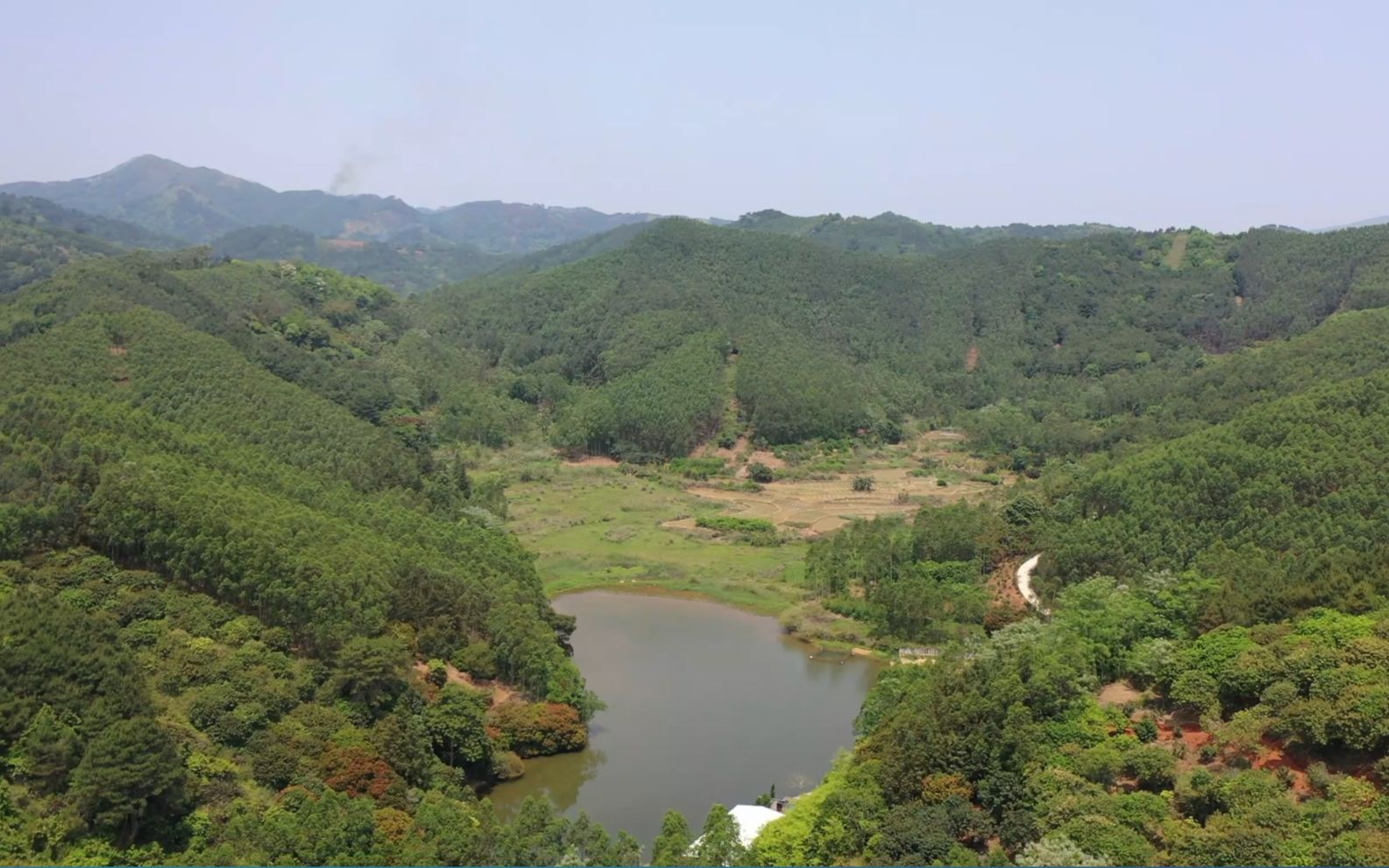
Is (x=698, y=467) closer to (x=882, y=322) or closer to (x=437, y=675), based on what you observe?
(x=882, y=322)

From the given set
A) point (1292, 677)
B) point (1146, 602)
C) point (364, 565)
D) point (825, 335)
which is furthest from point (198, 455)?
point (825, 335)

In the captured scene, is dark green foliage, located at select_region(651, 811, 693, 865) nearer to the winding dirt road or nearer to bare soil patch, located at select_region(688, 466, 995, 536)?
the winding dirt road

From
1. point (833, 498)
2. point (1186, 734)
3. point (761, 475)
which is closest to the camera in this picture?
point (1186, 734)

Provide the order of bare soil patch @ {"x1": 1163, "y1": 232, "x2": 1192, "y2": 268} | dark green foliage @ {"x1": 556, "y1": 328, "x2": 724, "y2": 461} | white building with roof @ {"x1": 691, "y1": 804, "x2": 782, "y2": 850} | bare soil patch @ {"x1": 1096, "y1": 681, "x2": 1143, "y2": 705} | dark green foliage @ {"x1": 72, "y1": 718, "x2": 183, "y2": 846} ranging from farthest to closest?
bare soil patch @ {"x1": 1163, "y1": 232, "x2": 1192, "y2": 268}
dark green foliage @ {"x1": 556, "y1": 328, "x2": 724, "y2": 461}
bare soil patch @ {"x1": 1096, "y1": 681, "x2": 1143, "y2": 705}
white building with roof @ {"x1": 691, "y1": 804, "x2": 782, "y2": 850}
dark green foliage @ {"x1": 72, "y1": 718, "x2": 183, "y2": 846}

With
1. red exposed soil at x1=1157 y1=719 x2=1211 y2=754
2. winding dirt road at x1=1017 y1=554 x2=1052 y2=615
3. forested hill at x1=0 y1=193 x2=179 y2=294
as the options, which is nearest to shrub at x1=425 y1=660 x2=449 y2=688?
red exposed soil at x1=1157 y1=719 x2=1211 y2=754

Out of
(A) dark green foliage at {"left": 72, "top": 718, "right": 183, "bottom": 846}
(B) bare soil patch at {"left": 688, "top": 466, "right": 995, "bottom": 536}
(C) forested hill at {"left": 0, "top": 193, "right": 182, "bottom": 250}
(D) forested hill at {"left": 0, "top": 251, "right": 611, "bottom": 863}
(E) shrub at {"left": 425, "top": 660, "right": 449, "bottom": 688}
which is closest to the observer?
(A) dark green foliage at {"left": 72, "top": 718, "right": 183, "bottom": 846}

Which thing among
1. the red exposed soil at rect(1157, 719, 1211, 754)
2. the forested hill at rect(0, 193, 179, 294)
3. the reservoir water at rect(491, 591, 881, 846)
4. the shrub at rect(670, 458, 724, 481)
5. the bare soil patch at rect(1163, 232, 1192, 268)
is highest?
the bare soil patch at rect(1163, 232, 1192, 268)

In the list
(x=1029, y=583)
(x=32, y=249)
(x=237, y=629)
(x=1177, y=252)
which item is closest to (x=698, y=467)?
(x=1029, y=583)
